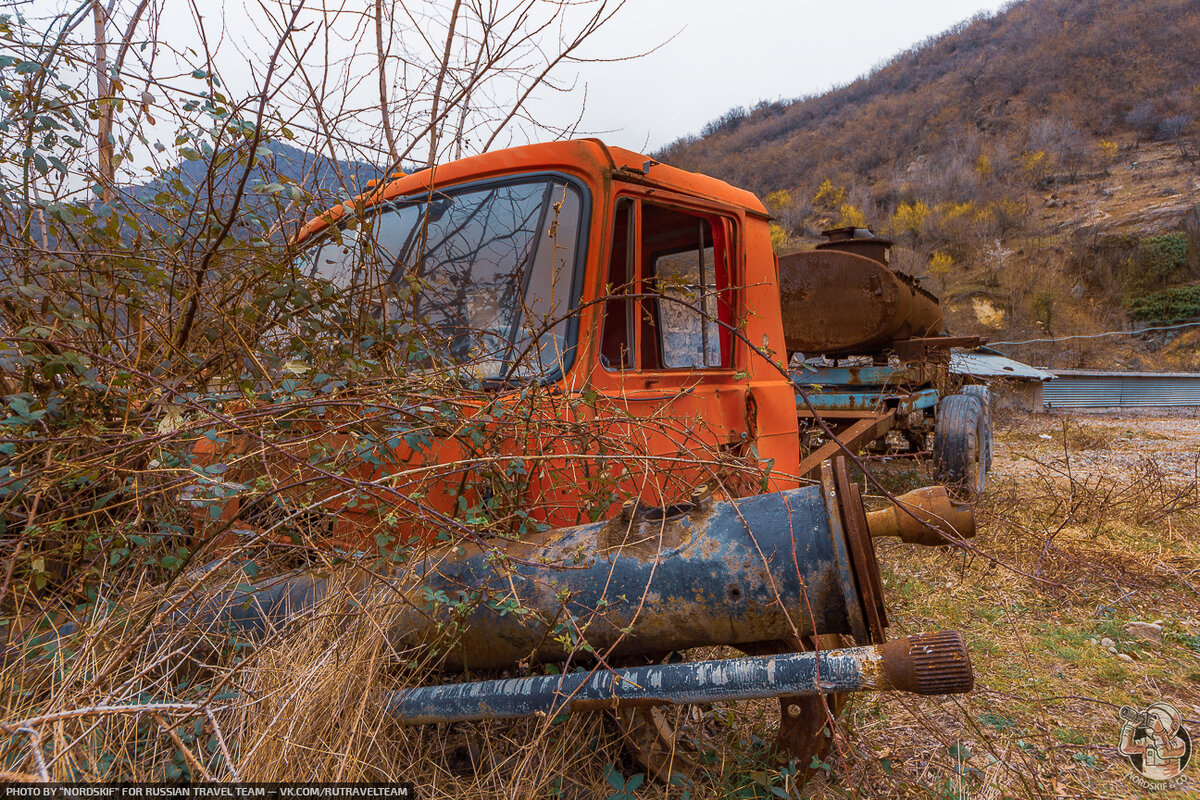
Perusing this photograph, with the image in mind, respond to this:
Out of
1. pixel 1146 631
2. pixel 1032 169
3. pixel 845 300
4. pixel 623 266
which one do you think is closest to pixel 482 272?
pixel 623 266

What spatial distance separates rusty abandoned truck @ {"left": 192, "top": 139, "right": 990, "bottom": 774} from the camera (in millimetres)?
1717

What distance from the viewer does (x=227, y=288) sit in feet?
7.93

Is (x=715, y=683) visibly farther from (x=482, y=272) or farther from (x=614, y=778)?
(x=482, y=272)

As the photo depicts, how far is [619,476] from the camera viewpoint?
7.85ft

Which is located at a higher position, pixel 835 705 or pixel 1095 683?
pixel 835 705

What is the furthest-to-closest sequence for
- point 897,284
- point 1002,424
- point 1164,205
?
point 1164,205 → point 1002,424 → point 897,284

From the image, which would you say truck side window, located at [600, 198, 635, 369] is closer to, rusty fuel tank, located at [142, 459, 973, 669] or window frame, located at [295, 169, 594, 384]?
window frame, located at [295, 169, 594, 384]

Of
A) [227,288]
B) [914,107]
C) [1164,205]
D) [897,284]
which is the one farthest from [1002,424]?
[914,107]

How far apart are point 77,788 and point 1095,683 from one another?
148 inches

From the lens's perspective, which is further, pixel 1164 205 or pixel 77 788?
pixel 1164 205

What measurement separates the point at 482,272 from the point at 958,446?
5.16m

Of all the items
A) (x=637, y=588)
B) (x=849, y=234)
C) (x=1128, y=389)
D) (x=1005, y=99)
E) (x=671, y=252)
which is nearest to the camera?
(x=637, y=588)

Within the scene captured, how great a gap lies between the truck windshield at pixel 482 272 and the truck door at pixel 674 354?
0.21m

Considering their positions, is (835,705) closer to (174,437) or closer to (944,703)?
(944,703)
